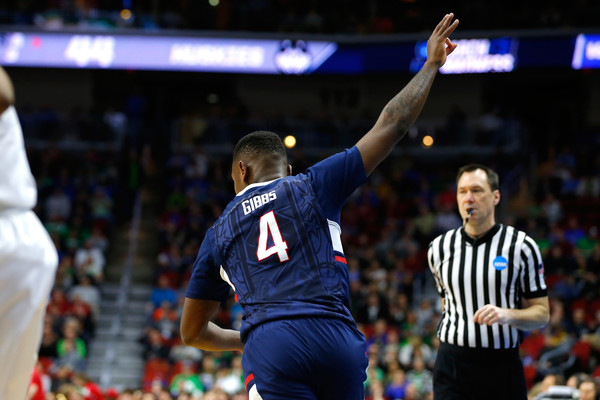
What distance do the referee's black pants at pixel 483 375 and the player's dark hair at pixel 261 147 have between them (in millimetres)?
2266

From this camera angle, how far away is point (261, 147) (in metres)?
3.61

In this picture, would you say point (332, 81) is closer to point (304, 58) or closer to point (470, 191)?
point (304, 58)

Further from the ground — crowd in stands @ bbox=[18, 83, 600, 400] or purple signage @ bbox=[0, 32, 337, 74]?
→ purple signage @ bbox=[0, 32, 337, 74]

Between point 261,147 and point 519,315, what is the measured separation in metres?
2.11

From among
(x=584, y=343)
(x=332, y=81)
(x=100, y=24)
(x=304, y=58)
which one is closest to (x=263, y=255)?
(x=584, y=343)

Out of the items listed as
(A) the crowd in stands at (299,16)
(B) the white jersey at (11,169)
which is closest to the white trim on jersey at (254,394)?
(B) the white jersey at (11,169)

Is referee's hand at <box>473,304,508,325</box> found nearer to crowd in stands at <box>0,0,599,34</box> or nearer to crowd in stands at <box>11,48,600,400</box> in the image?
crowd in stands at <box>11,48,600,400</box>

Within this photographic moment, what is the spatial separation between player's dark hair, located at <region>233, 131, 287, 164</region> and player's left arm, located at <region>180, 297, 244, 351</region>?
736 mm

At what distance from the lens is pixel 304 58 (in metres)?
17.4

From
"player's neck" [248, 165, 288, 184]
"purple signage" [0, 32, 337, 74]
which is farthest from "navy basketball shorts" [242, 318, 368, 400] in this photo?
"purple signage" [0, 32, 337, 74]

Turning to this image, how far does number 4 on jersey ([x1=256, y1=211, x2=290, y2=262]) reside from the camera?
334 cm

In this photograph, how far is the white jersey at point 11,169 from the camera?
2652 mm

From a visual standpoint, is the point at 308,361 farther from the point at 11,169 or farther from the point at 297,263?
the point at 11,169

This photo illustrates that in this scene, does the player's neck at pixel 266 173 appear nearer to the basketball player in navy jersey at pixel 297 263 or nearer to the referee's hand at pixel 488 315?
the basketball player in navy jersey at pixel 297 263
